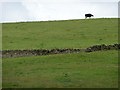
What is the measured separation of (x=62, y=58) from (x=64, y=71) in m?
6.40

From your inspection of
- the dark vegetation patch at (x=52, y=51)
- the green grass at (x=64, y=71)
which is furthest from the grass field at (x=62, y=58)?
the dark vegetation patch at (x=52, y=51)

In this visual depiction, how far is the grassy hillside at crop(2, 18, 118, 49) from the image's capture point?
5063cm

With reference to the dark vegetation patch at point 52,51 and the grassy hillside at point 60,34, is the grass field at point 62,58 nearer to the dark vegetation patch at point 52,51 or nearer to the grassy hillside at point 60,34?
the grassy hillside at point 60,34

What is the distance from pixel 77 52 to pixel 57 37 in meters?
12.9

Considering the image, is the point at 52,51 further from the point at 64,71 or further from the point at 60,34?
the point at 60,34

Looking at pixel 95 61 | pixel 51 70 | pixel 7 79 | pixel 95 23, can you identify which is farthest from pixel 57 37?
pixel 7 79

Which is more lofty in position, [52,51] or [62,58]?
[52,51]

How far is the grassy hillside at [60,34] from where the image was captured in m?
50.6

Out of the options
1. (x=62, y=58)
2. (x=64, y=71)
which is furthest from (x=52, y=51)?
(x=64, y=71)

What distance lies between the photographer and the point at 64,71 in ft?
108

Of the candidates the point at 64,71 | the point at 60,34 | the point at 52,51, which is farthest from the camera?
the point at 60,34

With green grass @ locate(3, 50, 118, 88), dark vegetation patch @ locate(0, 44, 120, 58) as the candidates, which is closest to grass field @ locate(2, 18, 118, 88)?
green grass @ locate(3, 50, 118, 88)

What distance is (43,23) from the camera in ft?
224

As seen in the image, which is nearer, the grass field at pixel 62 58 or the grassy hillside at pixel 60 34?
the grass field at pixel 62 58
